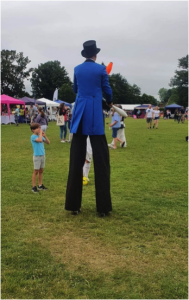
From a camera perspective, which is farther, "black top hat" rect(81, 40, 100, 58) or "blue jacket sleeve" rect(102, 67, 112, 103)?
"black top hat" rect(81, 40, 100, 58)

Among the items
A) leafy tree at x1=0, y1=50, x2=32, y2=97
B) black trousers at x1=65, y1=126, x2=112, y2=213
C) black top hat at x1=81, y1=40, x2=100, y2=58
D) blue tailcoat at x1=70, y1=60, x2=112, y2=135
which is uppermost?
leafy tree at x1=0, y1=50, x2=32, y2=97

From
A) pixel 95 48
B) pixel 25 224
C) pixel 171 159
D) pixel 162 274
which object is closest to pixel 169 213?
pixel 162 274

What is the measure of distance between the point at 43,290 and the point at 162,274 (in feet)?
3.81

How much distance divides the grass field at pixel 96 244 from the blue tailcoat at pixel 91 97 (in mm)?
1368

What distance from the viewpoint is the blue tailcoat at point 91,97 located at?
4328 mm

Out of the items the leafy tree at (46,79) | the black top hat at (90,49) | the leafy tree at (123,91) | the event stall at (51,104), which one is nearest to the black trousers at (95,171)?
the black top hat at (90,49)

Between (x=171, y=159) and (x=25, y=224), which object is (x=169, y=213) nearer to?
(x=25, y=224)

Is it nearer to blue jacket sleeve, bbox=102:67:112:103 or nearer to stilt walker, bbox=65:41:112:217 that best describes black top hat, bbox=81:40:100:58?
stilt walker, bbox=65:41:112:217

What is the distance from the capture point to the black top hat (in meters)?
4.46

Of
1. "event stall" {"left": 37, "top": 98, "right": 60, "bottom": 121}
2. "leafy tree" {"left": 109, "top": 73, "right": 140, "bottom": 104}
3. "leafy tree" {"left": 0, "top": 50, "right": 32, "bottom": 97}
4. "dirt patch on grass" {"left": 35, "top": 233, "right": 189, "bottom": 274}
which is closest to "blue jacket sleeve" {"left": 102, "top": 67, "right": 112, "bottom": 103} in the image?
"dirt patch on grass" {"left": 35, "top": 233, "right": 189, "bottom": 274}

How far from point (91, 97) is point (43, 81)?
82.7 meters

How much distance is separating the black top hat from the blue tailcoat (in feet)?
0.59

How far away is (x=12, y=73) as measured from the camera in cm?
6575

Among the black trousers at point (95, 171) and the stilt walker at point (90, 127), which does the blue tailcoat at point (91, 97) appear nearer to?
the stilt walker at point (90, 127)
